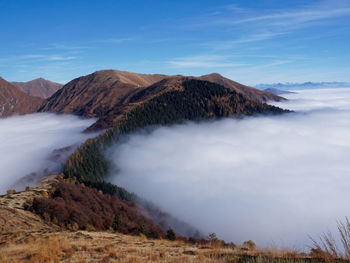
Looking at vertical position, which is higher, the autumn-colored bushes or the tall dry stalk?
the tall dry stalk

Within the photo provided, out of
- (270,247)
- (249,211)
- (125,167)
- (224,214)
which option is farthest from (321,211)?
(270,247)

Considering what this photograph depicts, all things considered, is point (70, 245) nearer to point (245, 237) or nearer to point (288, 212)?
point (245, 237)

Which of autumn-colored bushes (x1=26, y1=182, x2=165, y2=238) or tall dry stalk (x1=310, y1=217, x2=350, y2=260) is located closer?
tall dry stalk (x1=310, y1=217, x2=350, y2=260)

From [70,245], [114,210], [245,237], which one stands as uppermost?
[70,245]

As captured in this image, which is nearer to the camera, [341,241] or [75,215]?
[341,241]

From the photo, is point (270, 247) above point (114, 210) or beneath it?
above

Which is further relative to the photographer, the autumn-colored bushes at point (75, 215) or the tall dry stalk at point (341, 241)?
the autumn-colored bushes at point (75, 215)

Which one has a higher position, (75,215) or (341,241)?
(341,241)

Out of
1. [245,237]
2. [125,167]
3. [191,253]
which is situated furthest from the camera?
[125,167]

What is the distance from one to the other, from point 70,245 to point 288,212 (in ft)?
599

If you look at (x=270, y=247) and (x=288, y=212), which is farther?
(x=288, y=212)

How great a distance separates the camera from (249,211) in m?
165

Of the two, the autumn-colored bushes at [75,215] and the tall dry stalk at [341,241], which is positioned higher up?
the tall dry stalk at [341,241]

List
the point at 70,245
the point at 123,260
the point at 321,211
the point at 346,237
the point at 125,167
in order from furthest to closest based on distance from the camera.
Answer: the point at 125,167
the point at 321,211
the point at 70,245
the point at 123,260
the point at 346,237
